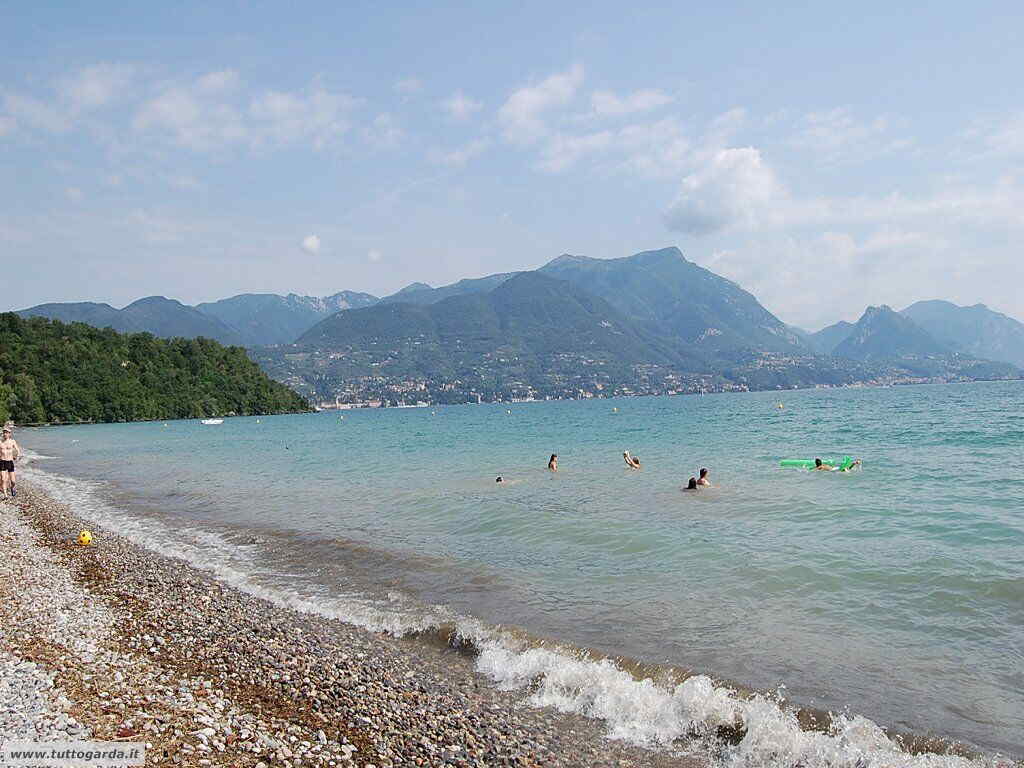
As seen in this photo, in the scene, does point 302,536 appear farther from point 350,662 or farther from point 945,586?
point 945,586

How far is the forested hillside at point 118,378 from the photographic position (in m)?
115

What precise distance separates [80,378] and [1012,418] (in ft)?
463

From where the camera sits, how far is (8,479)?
86.9 feet

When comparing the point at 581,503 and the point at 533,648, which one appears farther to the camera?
the point at 581,503

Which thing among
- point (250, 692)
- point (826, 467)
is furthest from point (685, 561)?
point (826, 467)

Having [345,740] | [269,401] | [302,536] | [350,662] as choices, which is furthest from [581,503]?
[269,401]

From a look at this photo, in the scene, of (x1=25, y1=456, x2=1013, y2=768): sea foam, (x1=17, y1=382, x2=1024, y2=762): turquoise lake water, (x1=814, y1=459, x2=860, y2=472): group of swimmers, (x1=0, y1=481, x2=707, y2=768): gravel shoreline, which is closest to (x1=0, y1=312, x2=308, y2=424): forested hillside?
(x1=17, y1=382, x2=1024, y2=762): turquoise lake water

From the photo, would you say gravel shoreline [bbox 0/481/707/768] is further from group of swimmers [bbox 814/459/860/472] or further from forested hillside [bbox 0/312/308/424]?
forested hillside [bbox 0/312/308/424]

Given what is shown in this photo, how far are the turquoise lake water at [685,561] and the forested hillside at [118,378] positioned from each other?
87573 mm

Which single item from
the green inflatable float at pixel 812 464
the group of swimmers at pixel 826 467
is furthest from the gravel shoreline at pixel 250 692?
the green inflatable float at pixel 812 464

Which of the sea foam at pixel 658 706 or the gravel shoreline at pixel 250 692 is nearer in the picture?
the gravel shoreline at pixel 250 692

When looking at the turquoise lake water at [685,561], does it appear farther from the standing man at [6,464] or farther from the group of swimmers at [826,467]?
the standing man at [6,464]

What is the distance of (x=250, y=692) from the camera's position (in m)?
7.65

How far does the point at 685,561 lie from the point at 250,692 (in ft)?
33.0
